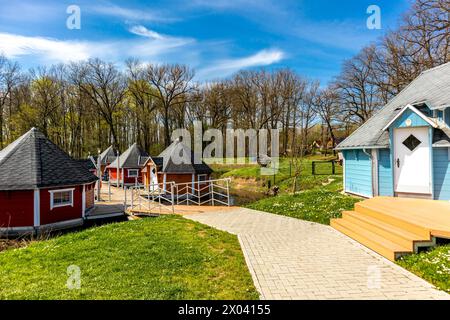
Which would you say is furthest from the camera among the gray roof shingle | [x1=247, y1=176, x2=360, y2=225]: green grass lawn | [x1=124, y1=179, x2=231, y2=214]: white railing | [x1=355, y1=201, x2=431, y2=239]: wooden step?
[x1=124, y1=179, x2=231, y2=214]: white railing

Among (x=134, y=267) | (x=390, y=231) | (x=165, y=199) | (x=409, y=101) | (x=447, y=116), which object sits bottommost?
(x=165, y=199)

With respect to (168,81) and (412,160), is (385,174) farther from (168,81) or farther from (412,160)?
(168,81)

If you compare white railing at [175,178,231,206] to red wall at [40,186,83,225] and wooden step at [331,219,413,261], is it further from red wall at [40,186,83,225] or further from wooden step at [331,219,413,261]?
wooden step at [331,219,413,261]

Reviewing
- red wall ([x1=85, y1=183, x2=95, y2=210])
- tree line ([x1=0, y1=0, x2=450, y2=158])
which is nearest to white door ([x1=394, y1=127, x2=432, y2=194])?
red wall ([x1=85, y1=183, x2=95, y2=210])

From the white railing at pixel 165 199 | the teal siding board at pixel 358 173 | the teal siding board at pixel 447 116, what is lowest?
the white railing at pixel 165 199

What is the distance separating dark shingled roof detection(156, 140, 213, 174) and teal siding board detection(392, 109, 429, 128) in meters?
15.3

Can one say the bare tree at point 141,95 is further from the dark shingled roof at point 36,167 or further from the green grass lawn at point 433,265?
the green grass lawn at point 433,265

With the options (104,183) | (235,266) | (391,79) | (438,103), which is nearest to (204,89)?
(104,183)

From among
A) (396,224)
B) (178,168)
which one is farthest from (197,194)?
(396,224)

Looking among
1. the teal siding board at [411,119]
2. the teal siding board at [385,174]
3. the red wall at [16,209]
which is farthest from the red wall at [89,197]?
the teal siding board at [411,119]

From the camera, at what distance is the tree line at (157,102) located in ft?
113

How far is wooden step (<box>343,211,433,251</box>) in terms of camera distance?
5.73m

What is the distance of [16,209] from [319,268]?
13.5 m

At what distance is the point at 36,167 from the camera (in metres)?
13.2
